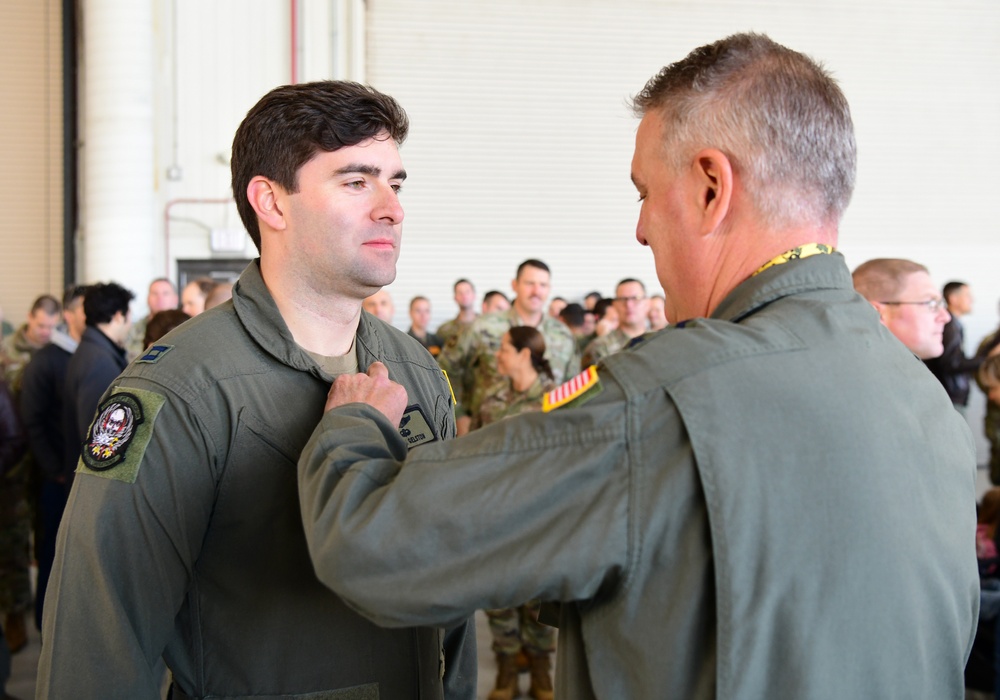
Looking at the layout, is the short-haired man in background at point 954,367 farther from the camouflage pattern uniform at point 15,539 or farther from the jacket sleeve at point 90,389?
the camouflage pattern uniform at point 15,539

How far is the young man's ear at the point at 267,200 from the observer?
62.7 inches

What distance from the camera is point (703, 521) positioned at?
3.09ft

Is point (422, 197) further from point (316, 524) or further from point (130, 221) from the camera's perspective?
point (316, 524)

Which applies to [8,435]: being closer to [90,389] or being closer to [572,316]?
[90,389]

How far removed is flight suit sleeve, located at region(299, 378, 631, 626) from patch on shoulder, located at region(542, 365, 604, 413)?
1cm

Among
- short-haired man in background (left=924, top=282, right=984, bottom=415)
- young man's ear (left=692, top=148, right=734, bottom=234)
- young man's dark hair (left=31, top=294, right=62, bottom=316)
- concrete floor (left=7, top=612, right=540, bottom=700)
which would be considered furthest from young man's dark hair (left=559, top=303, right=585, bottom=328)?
young man's ear (left=692, top=148, right=734, bottom=234)

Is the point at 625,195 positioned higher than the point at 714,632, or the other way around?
the point at 625,195

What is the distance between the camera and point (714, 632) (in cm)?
96

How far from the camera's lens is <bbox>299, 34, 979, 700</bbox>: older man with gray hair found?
0.93m

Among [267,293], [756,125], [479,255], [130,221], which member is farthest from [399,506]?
[479,255]

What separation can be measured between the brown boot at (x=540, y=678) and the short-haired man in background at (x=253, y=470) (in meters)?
2.60

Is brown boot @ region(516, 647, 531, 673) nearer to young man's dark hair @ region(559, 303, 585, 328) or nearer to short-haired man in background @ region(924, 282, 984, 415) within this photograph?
short-haired man in background @ region(924, 282, 984, 415)

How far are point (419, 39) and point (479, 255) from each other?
105 inches

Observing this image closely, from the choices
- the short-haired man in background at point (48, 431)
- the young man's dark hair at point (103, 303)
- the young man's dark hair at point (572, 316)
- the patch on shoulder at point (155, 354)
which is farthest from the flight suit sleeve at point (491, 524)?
the young man's dark hair at point (572, 316)
